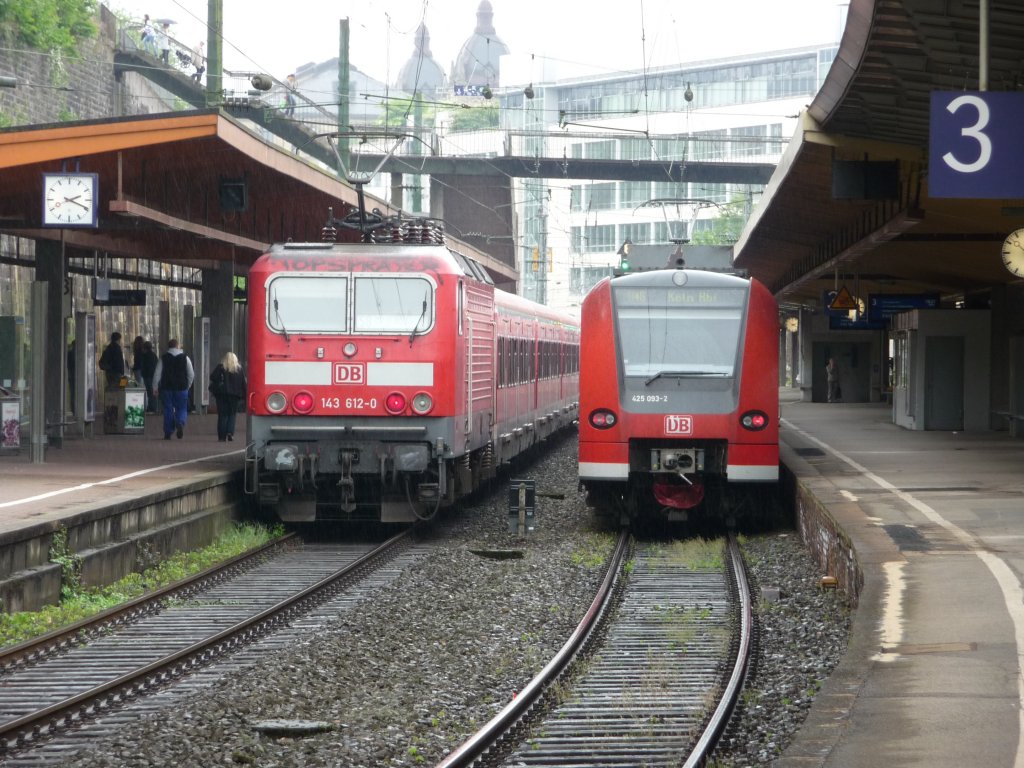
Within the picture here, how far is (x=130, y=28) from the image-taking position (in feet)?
151

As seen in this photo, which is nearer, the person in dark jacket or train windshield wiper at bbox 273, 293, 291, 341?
train windshield wiper at bbox 273, 293, 291, 341

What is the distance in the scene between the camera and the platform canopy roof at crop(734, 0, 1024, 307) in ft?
35.3

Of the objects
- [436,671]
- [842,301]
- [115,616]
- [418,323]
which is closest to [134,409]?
[418,323]

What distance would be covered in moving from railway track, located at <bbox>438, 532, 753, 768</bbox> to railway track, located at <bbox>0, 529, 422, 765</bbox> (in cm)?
196

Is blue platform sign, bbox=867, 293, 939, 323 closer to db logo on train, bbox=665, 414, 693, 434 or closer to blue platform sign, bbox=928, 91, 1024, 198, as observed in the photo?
db logo on train, bbox=665, 414, 693, 434

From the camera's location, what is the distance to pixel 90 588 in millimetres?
11836

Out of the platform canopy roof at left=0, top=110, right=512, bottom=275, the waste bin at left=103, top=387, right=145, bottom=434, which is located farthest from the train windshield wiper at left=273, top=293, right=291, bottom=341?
the waste bin at left=103, top=387, right=145, bottom=434

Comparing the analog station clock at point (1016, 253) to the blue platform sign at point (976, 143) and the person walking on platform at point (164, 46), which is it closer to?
the blue platform sign at point (976, 143)

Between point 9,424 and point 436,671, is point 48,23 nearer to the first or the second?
point 9,424

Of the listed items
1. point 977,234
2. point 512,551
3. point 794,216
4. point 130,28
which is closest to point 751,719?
point 512,551

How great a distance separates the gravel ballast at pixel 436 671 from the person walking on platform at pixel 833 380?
2709 cm

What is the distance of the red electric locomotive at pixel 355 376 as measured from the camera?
1459 cm

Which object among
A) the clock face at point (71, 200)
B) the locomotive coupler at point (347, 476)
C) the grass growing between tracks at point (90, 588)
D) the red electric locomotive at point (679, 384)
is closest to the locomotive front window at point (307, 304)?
the locomotive coupler at point (347, 476)

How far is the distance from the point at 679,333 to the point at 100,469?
650 centimetres
